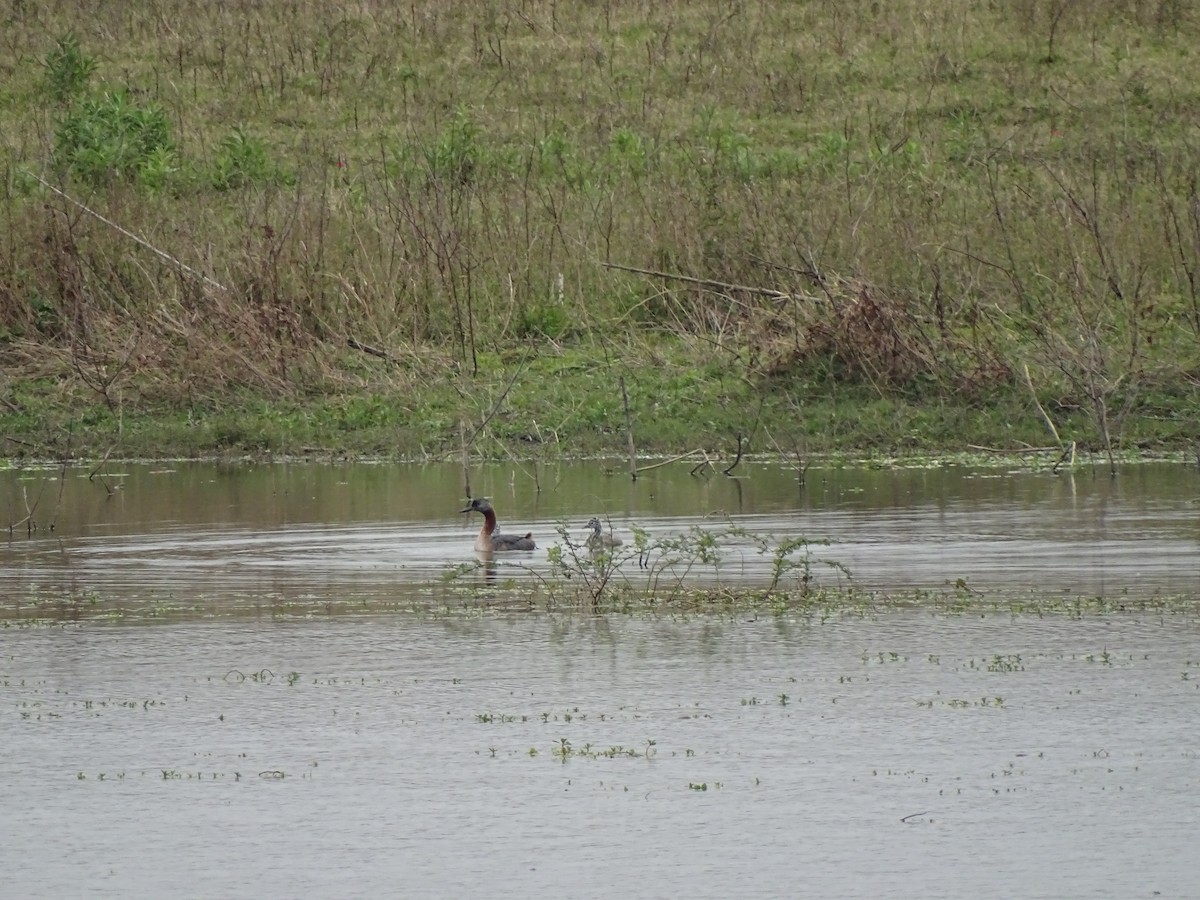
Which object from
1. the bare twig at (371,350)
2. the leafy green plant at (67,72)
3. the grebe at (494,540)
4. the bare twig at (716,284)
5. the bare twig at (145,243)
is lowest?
the grebe at (494,540)

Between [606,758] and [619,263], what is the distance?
16.5 meters

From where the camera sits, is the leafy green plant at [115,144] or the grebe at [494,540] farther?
the leafy green plant at [115,144]

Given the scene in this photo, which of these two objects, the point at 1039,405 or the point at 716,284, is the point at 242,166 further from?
the point at 1039,405

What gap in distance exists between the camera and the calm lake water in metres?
6.12

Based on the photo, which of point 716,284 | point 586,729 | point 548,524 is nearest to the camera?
point 586,729

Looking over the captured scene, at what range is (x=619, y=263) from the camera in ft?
77.2

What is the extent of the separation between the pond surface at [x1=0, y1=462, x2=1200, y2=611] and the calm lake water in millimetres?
68

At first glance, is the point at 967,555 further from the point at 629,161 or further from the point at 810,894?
the point at 629,161

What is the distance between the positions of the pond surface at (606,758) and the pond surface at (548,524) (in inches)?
57.3

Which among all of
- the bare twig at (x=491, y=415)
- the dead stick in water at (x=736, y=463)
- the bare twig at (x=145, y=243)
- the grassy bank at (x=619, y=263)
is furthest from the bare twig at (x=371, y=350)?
the dead stick in water at (x=736, y=463)

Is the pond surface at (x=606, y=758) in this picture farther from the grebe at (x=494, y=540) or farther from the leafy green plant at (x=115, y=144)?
the leafy green plant at (x=115, y=144)

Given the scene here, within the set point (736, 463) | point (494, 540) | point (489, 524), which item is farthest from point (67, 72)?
point (494, 540)

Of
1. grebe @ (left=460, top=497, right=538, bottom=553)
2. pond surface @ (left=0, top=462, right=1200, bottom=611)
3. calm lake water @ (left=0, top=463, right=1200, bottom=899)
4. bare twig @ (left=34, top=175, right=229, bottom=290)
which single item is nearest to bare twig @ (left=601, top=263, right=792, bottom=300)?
pond surface @ (left=0, top=462, right=1200, bottom=611)

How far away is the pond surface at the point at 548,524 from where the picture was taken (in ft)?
37.9
